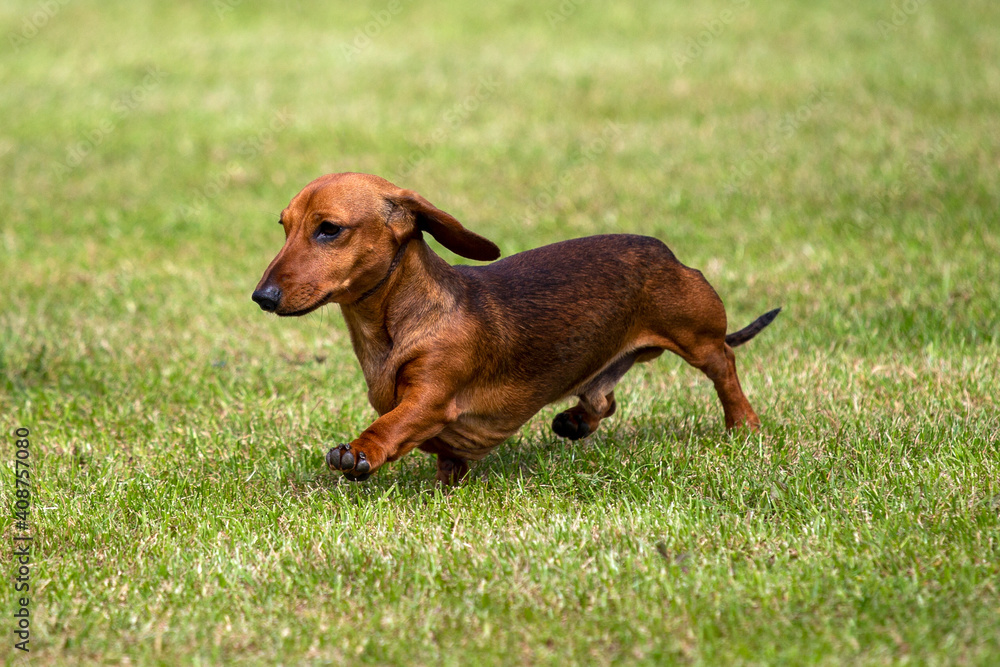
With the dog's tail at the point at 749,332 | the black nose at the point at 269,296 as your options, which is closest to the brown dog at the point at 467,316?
the black nose at the point at 269,296

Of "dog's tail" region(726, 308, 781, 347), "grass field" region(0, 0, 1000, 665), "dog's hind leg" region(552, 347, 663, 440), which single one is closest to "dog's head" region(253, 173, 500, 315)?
"grass field" region(0, 0, 1000, 665)

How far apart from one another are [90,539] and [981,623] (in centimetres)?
304

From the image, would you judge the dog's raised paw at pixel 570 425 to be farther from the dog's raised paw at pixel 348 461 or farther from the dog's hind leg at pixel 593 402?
the dog's raised paw at pixel 348 461

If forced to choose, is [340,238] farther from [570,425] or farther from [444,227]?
[570,425]

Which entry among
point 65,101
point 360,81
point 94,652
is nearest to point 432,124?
point 360,81

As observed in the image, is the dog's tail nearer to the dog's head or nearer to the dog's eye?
the dog's head

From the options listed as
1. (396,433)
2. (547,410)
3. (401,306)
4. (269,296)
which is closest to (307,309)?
(269,296)

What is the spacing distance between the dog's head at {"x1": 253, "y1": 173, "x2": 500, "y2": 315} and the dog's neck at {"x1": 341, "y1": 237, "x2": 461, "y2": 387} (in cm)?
5

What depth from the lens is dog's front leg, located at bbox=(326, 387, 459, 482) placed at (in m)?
3.76

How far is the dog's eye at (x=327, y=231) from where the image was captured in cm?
386

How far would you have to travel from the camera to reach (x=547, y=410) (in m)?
5.66

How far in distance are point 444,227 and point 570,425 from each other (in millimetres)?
1210

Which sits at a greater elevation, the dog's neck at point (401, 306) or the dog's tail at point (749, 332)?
the dog's neck at point (401, 306)

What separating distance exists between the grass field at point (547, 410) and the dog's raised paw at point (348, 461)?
296 mm
